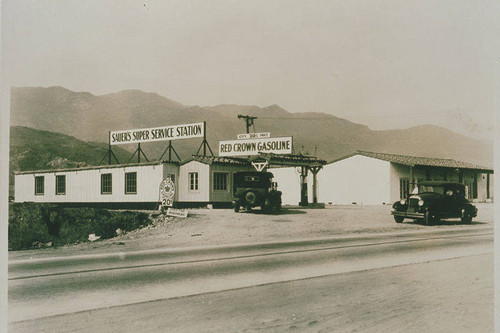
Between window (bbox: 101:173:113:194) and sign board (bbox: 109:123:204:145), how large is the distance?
2384 mm

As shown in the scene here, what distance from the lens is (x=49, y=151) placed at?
57219 mm

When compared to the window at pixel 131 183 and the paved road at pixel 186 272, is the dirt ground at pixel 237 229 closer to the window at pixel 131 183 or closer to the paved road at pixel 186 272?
the paved road at pixel 186 272

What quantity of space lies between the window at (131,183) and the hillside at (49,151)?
1145 inches

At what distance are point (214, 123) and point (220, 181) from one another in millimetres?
11771

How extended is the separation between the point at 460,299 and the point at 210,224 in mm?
10018

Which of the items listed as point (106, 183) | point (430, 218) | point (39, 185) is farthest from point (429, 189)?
point (39, 185)

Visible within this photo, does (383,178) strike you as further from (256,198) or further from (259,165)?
(256,198)

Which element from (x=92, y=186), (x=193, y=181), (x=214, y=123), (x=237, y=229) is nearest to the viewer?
(x=237, y=229)

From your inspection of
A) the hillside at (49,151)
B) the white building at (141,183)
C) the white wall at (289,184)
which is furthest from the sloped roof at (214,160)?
the hillside at (49,151)

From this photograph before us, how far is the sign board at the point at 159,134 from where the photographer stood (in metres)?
26.0

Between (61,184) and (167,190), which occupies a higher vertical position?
(61,184)

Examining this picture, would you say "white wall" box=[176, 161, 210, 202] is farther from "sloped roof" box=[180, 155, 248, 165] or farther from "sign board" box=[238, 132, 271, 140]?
"sign board" box=[238, 132, 271, 140]

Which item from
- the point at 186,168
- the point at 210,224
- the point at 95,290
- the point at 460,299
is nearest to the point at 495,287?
the point at 460,299

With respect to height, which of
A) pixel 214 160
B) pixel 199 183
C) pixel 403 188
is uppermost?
pixel 214 160
